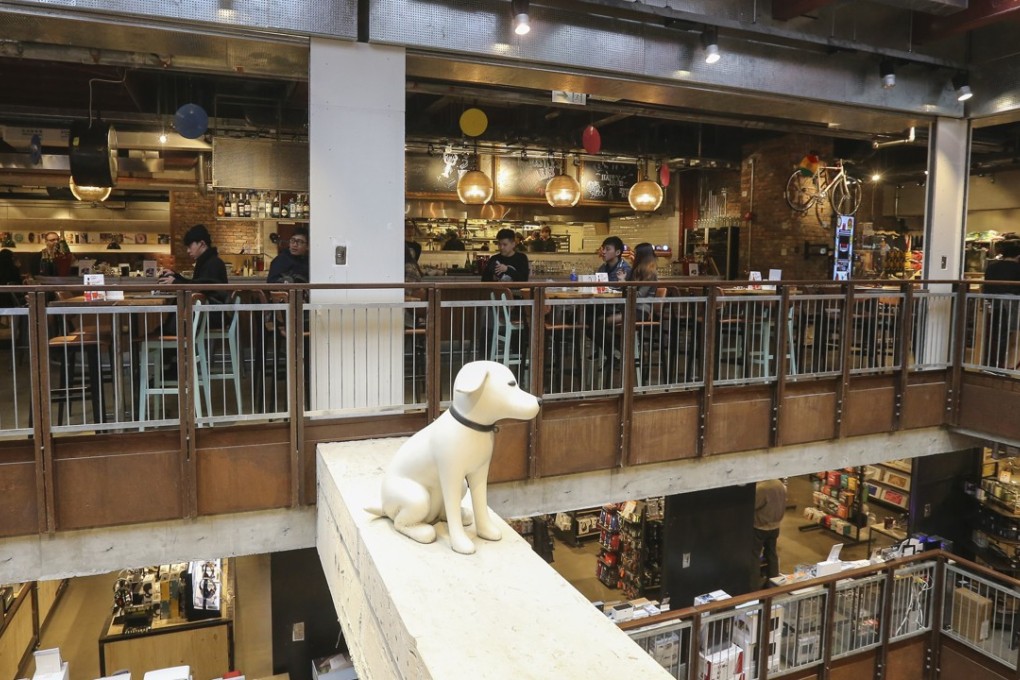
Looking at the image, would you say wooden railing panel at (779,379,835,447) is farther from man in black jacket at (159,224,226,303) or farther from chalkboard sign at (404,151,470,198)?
chalkboard sign at (404,151,470,198)

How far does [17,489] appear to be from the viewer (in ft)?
13.2

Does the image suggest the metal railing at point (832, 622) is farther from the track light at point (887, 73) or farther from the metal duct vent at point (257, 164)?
the metal duct vent at point (257, 164)

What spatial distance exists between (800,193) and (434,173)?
5.49 meters

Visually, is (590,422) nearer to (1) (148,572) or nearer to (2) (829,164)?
(1) (148,572)

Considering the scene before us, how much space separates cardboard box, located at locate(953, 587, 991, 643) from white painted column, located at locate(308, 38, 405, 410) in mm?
6172

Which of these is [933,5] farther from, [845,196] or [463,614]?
[463,614]

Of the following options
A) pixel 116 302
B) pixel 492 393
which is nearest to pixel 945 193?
pixel 492 393

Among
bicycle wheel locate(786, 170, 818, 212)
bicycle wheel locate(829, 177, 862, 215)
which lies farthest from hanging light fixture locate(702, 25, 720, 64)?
bicycle wheel locate(829, 177, 862, 215)

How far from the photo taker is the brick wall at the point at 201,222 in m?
11.6

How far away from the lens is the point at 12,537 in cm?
407

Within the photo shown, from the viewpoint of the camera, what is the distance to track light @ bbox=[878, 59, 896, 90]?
7141 millimetres

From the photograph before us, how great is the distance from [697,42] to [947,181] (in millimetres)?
3697

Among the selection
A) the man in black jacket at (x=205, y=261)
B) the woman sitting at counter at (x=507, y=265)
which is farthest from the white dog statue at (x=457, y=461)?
the woman sitting at counter at (x=507, y=265)

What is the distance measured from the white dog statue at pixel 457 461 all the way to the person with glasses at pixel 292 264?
3.05m
